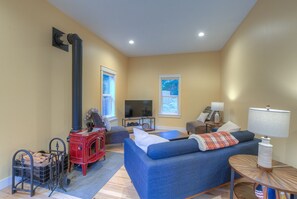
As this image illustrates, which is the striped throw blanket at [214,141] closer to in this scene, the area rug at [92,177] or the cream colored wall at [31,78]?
the area rug at [92,177]

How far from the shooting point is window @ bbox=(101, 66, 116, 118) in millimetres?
4442

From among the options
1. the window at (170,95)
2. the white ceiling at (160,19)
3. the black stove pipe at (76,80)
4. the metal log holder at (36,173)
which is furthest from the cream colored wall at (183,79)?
the metal log holder at (36,173)

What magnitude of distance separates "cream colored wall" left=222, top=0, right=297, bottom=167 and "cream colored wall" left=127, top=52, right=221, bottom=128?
1.78 metres

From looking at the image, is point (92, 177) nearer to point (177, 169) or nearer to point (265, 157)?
point (177, 169)

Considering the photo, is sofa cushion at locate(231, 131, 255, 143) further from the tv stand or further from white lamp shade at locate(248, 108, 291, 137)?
the tv stand

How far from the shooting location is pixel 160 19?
3145 millimetres

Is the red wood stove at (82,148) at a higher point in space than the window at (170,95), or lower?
lower

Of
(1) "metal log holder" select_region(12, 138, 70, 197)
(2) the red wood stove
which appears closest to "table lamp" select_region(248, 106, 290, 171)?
(2) the red wood stove

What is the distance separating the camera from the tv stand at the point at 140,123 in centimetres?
543

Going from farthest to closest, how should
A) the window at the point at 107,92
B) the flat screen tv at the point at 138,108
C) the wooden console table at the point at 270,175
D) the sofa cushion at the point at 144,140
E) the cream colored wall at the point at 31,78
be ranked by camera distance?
the flat screen tv at the point at 138,108, the window at the point at 107,92, the cream colored wall at the point at 31,78, the sofa cushion at the point at 144,140, the wooden console table at the point at 270,175

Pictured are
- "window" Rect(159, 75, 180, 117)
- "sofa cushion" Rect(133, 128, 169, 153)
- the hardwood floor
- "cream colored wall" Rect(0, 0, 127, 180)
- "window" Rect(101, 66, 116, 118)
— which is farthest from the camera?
"window" Rect(159, 75, 180, 117)

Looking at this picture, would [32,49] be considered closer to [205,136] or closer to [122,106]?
[205,136]

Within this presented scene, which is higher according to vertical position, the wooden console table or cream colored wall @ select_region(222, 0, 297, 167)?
cream colored wall @ select_region(222, 0, 297, 167)

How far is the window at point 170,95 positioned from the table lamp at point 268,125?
419cm
